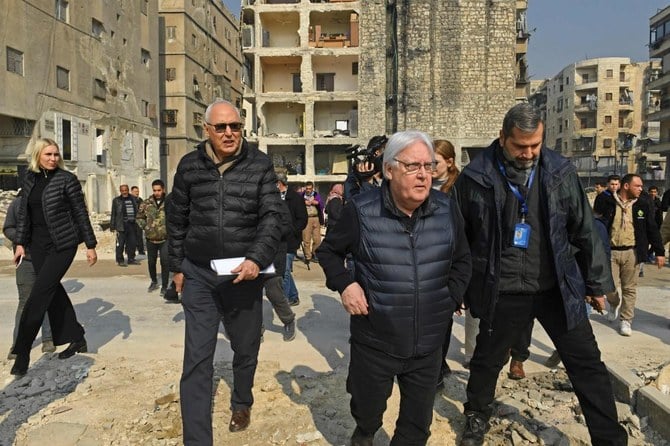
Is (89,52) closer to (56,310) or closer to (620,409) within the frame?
(56,310)

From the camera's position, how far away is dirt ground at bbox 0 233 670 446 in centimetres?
359

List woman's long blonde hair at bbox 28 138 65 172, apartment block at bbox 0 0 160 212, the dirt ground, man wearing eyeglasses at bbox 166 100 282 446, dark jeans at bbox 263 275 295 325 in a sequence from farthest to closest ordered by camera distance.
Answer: apartment block at bbox 0 0 160 212 → dark jeans at bbox 263 275 295 325 → woman's long blonde hair at bbox 28 138 65 172 → the dirt ground → man wearing eyeglasses at bbox 166 100 282 446

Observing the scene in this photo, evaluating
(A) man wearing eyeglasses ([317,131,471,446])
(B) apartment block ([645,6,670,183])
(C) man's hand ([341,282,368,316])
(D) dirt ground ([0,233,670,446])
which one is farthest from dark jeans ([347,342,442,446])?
(B) apartment block ([645,6,670,183])

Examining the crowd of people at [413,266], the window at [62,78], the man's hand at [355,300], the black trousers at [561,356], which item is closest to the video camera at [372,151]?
the crowd of people at [413,266]

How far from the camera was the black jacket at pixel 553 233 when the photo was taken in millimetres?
3061

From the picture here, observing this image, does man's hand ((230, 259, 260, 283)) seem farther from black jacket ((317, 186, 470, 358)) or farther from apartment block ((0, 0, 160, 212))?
apartment block ((0, 0, 160, 212))

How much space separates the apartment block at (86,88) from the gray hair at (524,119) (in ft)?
75.1

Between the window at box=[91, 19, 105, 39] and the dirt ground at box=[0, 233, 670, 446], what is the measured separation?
29.1 metres

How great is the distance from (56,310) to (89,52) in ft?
98.0

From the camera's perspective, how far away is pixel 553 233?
305 cm

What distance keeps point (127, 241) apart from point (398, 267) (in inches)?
461

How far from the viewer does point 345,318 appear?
7082 mm

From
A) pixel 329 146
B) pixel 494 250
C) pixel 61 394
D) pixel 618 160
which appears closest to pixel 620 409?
pixel 494 250

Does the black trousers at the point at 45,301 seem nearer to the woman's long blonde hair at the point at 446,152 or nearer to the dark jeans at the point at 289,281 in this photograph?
the dark jeans at the point at 289,281
